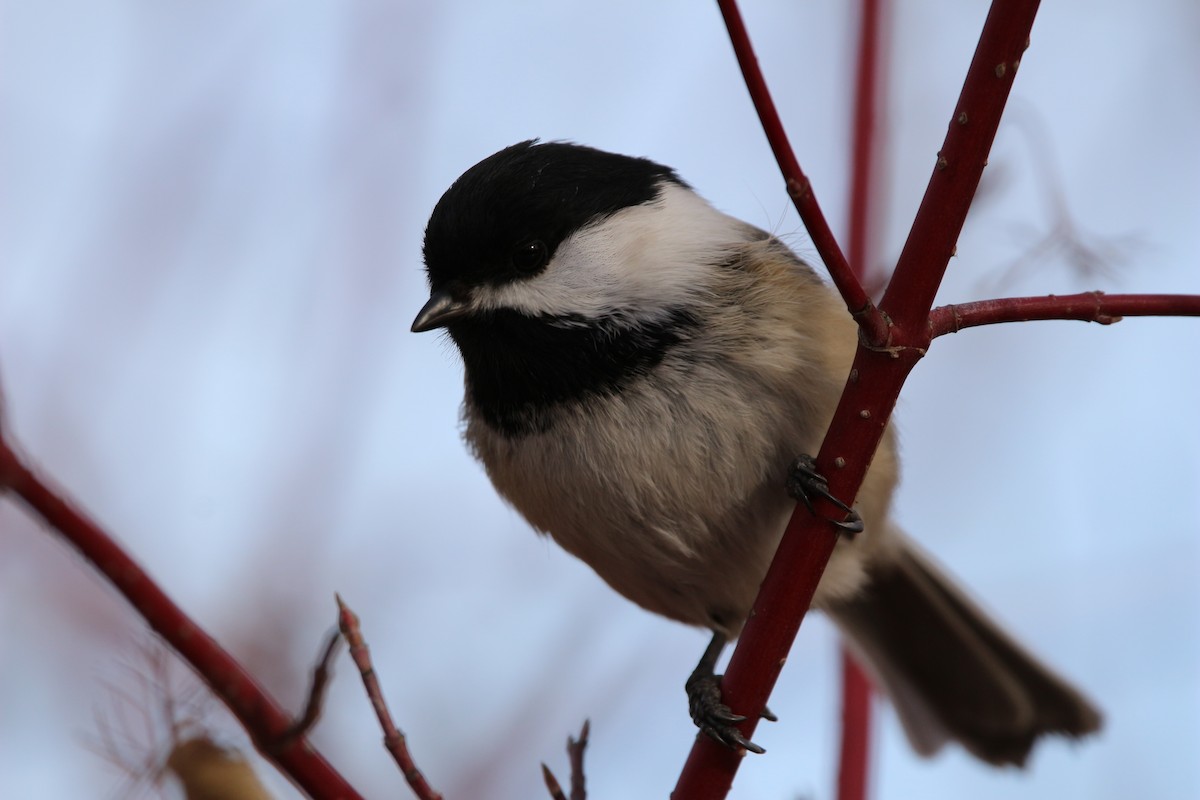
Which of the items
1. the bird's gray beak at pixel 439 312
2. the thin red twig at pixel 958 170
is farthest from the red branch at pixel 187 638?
the bird's gray beak at pixel 439 312

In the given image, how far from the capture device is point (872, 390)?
4.63ft

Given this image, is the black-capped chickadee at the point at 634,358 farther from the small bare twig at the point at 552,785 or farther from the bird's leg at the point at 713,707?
the small bare twig at the point at 552,785

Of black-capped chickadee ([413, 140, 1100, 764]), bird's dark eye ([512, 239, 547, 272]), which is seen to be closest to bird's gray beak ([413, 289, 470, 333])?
Result: black-capped chickadee ([413, 140, 1100, 764])

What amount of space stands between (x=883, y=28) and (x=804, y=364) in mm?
673

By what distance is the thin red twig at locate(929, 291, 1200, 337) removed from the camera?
132cm

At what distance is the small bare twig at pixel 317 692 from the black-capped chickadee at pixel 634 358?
0.88 m

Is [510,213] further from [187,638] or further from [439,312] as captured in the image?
[187,638]

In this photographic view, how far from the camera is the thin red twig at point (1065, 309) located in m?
1.32

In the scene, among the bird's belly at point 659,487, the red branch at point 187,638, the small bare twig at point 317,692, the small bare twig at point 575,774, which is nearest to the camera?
the red branch at point 187,638

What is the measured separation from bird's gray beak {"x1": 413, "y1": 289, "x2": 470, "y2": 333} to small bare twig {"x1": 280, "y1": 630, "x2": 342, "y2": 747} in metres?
0.94

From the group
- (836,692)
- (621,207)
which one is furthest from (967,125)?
(836,692)

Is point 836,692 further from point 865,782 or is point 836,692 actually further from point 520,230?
point 520,230

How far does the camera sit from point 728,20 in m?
1.08

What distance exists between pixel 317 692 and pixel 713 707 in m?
0.81
